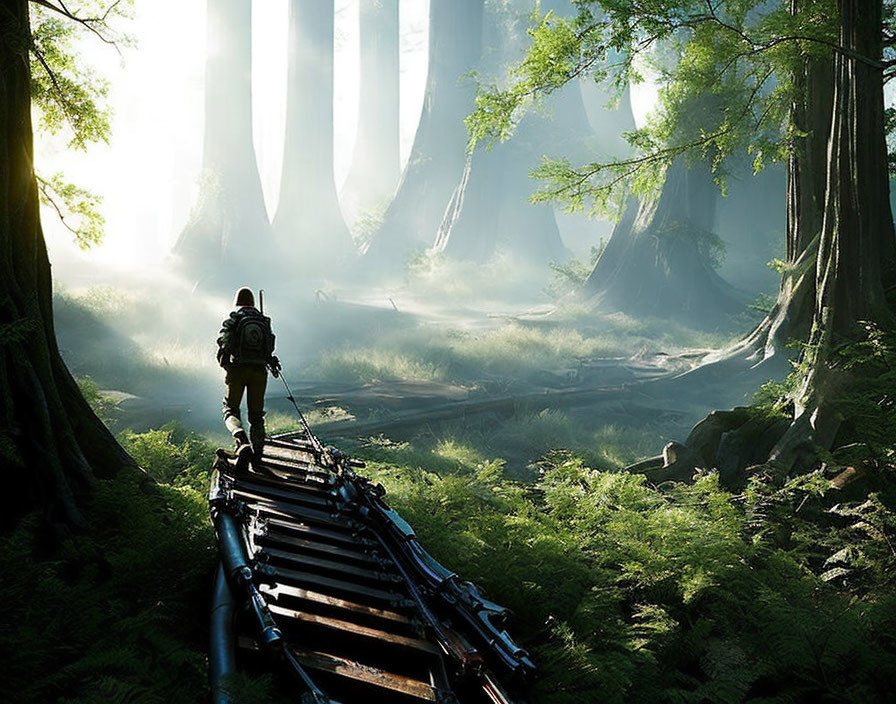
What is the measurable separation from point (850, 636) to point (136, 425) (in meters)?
13.2

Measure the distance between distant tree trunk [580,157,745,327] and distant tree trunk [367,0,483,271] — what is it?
772 inches

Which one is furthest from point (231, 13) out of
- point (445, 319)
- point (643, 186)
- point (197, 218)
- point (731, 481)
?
point (731, 481)

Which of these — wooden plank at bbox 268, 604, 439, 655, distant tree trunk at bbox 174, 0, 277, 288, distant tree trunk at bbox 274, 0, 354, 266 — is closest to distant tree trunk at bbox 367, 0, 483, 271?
distant tree trunk at bbox 274, 0, 354, 266

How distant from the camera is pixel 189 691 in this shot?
3.24m

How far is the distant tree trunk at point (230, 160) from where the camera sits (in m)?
40.9

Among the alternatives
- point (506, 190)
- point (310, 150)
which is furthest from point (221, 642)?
point (506, 190)

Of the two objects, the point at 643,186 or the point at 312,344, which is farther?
the point at 312,344

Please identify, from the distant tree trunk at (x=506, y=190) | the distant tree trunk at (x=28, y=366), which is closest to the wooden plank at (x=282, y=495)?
the distant tree trunk at (x=28, y=366)

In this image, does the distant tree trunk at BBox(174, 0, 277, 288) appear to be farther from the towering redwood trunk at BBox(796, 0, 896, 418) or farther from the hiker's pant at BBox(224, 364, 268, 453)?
the towering redwood trunk at BBox(796, 0, 896, 418)

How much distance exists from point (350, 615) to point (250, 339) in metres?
4.05

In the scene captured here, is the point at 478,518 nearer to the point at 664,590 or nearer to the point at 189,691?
the point at 664,590

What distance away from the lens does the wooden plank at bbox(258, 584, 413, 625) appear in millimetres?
4090

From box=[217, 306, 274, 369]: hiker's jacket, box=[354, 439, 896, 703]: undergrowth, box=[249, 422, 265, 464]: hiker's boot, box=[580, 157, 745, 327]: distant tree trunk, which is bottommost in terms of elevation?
box=[354, 439, 896, 703]: undergrowth

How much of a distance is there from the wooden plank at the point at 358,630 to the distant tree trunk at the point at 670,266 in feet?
97.1
